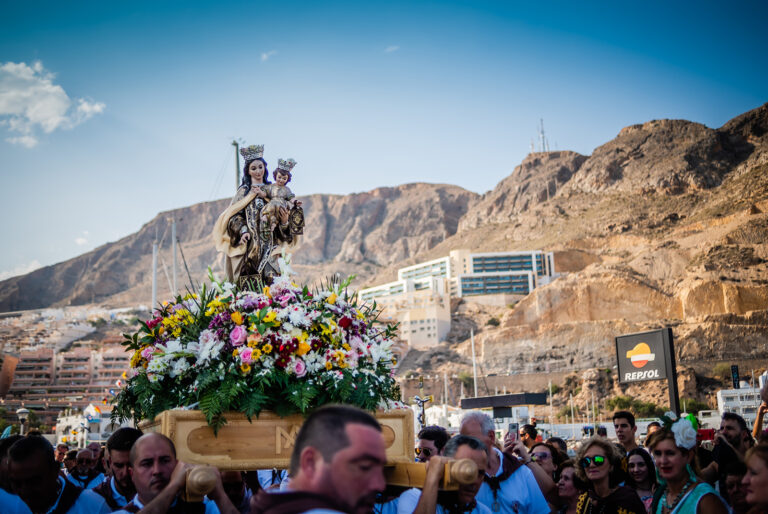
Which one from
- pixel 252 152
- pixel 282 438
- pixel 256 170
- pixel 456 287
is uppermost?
pixel 456 287

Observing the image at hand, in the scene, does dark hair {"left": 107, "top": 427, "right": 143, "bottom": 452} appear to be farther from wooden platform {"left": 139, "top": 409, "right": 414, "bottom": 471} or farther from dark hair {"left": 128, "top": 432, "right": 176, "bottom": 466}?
dark hair {"left": 128, "top": 432, "right": 176, "bottom": 466}

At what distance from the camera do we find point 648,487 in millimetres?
6121

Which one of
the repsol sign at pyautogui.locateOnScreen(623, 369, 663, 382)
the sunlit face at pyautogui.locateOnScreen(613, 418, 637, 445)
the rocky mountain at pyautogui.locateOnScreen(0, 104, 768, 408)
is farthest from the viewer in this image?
the rocky mountain at pyautogui.locateOnScreen(0, 104, 768, 408)

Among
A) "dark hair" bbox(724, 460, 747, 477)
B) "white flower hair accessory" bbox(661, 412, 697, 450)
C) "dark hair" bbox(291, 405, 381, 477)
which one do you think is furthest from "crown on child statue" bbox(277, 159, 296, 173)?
"dark hair" bbox(291, 405, 381, 477)

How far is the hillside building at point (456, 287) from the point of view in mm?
101688

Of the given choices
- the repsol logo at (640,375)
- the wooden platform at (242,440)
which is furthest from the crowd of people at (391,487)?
the repsol logo at (640,375)

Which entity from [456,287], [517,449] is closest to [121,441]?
[517,449]

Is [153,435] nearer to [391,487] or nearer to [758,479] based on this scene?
[391,487]

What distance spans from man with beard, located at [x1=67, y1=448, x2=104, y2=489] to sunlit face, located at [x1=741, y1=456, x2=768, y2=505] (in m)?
5.57

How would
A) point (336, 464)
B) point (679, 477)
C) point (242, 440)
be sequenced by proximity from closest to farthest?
point (336, 464), point (242, 440), point (679, 477)

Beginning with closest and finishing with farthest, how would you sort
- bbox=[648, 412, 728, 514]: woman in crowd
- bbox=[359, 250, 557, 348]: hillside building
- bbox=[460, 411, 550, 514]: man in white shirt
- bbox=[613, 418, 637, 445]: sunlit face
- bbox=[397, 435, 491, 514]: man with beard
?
bbox=[397, 435, 491, 514]: man with beard → bbox=[648, 412, 728, 514]: woman in crowd → bbox=[460, 411, 550, 514]: man in white shirt → bbox=[613, 418, 637, 445]: sunlit face → bbox=[359, 250, 557, 348]: hillside building

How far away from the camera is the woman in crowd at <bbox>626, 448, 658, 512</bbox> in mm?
6020

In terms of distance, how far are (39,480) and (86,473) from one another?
4532mm

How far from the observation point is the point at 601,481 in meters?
5.37
